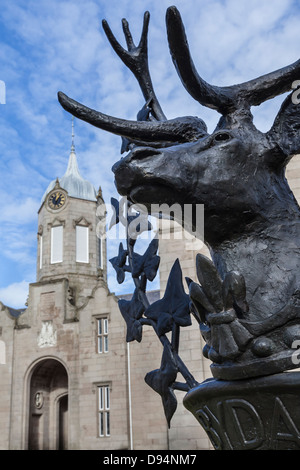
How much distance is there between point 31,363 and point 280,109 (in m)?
19.4

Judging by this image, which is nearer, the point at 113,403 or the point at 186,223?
the point at 186,223

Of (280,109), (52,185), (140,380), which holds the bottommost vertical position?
(280,109)

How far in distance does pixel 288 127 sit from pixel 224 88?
1.11 ft

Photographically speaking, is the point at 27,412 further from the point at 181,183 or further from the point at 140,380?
the point at 181,183

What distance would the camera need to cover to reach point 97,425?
17281 millimetres

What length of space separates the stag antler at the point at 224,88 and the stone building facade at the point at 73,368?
14706 millimetres

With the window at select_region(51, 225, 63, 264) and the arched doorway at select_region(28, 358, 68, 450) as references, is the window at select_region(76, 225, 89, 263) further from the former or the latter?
the arched doorway at select_region(28, 358, 68, 450)

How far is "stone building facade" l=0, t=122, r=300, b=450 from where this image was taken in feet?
54.2

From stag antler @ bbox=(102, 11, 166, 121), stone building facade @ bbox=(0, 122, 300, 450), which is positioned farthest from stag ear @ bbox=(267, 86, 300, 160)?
stone building facade @ bbox=(0, 122, 300, 450)

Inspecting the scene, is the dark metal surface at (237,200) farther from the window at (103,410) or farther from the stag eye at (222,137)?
the window at (103,410)

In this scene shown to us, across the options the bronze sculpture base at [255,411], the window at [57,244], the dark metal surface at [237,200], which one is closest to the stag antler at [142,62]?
the dark metal surface at [237,200]

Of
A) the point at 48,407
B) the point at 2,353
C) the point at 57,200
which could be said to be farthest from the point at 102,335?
the point at 57,200

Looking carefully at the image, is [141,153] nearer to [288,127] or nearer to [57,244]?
[288,127]
